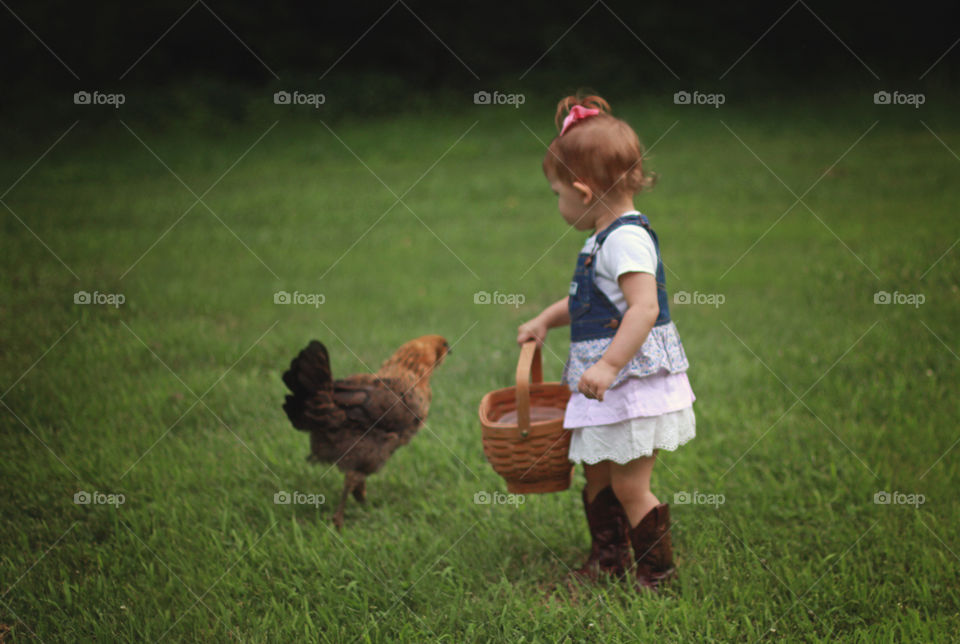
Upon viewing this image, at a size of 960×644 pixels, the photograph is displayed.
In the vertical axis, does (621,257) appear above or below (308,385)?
above

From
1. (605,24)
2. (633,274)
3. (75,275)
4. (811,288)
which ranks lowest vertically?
(633,274)

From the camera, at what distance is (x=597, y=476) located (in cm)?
306

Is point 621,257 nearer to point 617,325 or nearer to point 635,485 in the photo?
point 617,325

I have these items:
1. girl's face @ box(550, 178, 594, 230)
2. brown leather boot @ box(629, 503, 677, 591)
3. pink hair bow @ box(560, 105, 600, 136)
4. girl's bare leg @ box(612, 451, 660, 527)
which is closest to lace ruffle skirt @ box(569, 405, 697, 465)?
girl's bare leg @ box(612, 451, 660, 527)

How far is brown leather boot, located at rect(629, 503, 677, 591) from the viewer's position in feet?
9.63

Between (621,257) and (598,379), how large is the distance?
0.42 meters

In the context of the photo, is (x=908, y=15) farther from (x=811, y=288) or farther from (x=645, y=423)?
(x=645, y=423)

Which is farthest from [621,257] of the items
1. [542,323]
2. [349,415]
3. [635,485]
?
[349,415]

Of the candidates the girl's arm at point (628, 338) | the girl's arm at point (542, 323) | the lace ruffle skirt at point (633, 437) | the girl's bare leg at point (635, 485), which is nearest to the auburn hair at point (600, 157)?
the girl's arm at point (628, 338)

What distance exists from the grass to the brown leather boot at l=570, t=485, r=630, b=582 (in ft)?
0.40

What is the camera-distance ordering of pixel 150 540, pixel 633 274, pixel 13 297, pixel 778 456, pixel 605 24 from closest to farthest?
1. pixel 633 274
2. pixel 150 540
3. pixel 778 456
4. pixel 13 297
5. pixel 605 24

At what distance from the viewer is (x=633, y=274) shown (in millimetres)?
2645

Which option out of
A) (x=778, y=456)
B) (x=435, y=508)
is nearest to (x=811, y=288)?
(x=778, y=456)

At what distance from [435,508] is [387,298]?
3.33 metres
